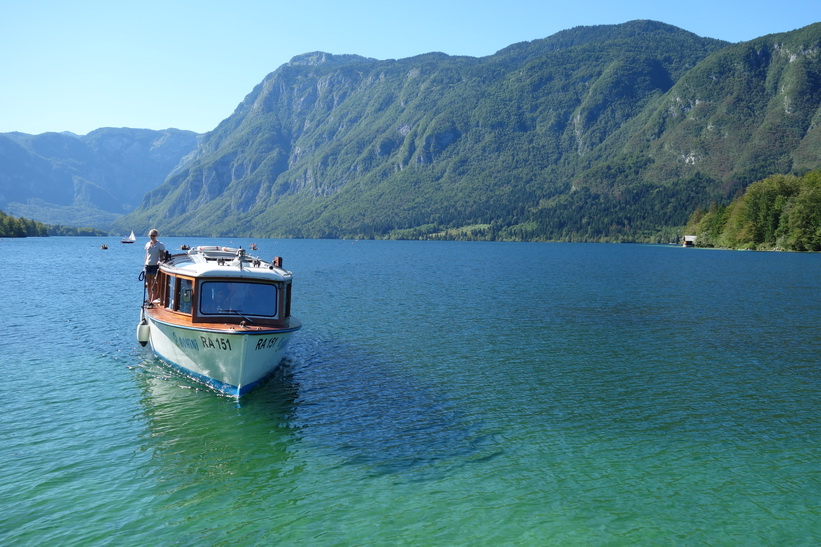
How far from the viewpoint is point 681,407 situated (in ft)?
70.8

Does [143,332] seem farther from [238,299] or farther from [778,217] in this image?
[778,217]

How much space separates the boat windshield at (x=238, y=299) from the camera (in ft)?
75.4

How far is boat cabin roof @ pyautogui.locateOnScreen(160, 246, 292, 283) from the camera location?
75.8 feet

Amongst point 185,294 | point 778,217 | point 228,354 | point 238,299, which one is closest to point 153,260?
point 185,294

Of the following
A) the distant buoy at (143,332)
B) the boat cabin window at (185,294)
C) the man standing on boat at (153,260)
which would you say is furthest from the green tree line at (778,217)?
the boat cabin window at (185,294)

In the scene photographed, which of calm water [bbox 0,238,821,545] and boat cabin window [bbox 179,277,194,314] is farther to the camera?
boat cabin window [bbox 179,277,194,314]

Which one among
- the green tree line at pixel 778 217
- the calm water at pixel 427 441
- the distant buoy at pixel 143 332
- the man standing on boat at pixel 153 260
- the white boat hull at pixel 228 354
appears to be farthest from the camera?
the green tree line at pixel 778 217

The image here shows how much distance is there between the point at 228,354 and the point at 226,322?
159 centimetres

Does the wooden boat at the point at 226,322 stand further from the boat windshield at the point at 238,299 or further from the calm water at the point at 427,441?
the calm water at the point at 427,441

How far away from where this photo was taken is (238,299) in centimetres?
2339

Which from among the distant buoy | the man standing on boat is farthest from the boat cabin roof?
the distant buoy

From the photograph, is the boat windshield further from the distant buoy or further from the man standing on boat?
the man standing on boat

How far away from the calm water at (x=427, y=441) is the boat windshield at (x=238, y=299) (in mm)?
3411

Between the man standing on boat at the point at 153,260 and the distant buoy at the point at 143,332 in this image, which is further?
the man standing on boat at the point at 153,260
